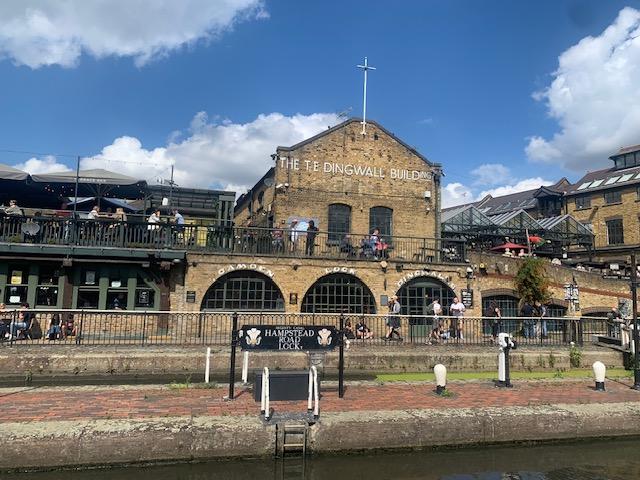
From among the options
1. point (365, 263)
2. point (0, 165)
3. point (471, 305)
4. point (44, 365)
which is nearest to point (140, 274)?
point (44, 365)

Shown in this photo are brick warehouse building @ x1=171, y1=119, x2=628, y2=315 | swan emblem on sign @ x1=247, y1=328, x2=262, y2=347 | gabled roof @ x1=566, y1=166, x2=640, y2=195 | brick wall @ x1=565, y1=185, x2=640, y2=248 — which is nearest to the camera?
swan emblem on sign @ x1=247, y1=328, x2=262, y2=347

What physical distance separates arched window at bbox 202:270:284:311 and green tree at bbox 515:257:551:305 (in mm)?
10066

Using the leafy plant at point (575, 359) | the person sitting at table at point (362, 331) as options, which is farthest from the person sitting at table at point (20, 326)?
the leafy plant at point (575, 359)

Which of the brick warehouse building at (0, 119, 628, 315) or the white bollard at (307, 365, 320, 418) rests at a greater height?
the brick warehouse building at (0, 119, 628, 315)

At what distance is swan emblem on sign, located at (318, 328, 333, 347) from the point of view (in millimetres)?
8656

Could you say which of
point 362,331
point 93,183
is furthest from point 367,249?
point 93,183

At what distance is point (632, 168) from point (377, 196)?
104 feet

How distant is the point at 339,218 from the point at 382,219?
2.22 m

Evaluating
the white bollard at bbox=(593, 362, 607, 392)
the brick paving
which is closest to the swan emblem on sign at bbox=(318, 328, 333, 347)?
the brick paving

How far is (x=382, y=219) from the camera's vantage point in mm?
23469

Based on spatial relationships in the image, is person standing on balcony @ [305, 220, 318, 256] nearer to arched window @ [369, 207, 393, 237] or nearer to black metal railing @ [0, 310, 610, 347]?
black metal railing @ [0, 310, 610, 347]

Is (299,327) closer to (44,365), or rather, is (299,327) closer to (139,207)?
(44,365)

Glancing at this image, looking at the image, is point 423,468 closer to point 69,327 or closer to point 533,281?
point 69,327

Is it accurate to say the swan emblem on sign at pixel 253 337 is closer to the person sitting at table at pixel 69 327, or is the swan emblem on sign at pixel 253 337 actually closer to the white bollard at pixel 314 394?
the white bollard at pixel 314 394
